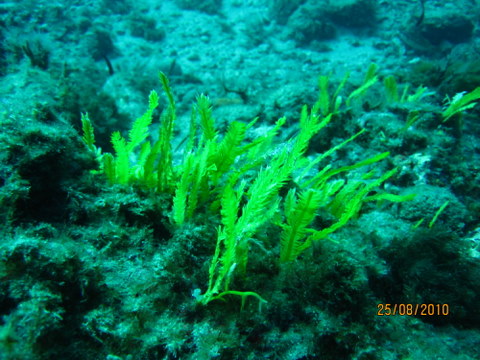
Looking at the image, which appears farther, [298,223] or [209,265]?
[209,265]

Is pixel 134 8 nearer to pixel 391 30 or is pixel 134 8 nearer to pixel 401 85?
pixel 391 30

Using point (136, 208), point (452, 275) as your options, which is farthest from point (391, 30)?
point (136, 208)

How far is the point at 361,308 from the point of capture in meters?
1.66

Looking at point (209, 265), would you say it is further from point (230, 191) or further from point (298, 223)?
point (298, 223)

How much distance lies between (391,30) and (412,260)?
15.1m
